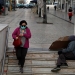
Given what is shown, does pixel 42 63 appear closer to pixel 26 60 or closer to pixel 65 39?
pixel 26 60

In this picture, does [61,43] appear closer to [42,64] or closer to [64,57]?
[64,57]

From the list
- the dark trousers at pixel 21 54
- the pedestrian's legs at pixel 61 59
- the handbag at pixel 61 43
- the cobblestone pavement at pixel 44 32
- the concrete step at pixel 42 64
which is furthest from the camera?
the cobblestone pavement at pixel 44 32

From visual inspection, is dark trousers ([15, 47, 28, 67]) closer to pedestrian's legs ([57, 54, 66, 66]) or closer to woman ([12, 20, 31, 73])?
woman ([12, 20, 31, 73])

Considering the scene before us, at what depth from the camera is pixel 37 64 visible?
9.15 metres

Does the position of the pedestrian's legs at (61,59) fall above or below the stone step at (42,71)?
above

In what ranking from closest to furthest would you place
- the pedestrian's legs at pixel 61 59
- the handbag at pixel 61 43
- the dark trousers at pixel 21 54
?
the dark trousers at pixel 21 54
the pedestrian's legs at pixel 61 59
the handbag at pixel 61 43

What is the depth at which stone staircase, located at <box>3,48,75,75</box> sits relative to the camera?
8.78 meters

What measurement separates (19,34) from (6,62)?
3.47 feet

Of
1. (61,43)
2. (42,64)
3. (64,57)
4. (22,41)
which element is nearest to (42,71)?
(42,64)

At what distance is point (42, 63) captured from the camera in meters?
9.22

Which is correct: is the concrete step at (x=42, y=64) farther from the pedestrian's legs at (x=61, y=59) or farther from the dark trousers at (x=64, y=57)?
the pedestrian's legs at (x=61, y=59)

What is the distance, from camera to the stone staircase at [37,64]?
8.78 meters

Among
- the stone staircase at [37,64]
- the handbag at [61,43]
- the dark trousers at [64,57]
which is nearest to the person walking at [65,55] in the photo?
the dark trousers at [64,57]

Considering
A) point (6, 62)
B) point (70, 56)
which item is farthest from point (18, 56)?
point (70, 56)
